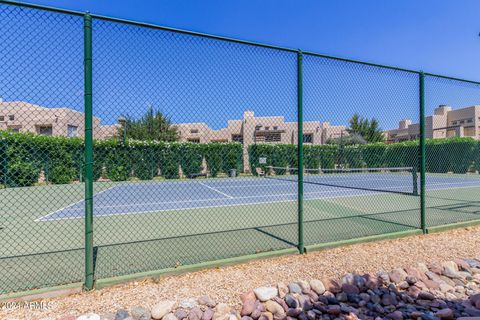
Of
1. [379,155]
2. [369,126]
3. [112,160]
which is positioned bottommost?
[112,160]

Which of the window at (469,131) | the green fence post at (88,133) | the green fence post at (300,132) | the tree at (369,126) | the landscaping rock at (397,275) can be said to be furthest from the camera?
the window at (469,131)

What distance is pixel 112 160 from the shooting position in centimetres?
1367

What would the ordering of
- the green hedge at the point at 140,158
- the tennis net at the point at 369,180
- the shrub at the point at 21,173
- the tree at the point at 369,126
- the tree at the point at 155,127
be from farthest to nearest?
the shrub at the point at 21,173 → the green hedge at the point at 140,158 → the tennis net at the point at 369,180 → the tree at the point at 369,126 → the tree at the point at 155,127

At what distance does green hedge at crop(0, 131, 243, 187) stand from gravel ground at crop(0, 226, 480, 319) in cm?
877

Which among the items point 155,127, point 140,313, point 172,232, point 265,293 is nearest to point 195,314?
point 140,313

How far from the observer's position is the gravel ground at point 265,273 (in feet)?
8.43

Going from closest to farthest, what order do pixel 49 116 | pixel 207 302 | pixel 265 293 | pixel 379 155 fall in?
pixel 207 302
pixel 265 293
pixel 49 116
pixel 379 155

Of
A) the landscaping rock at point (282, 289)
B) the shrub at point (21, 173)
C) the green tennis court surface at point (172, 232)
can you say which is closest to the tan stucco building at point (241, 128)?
the green tennis court surface at point (172, 232)

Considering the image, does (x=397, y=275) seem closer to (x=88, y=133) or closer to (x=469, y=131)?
(x=88, y=133)

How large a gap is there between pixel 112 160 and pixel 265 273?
12.4 meters

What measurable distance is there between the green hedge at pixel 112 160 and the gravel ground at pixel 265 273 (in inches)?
345

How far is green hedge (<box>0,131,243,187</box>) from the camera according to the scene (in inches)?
508

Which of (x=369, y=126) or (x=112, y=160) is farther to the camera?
(x=112, y=160)

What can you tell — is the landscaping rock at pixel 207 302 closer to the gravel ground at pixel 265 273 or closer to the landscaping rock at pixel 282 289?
the gravel ground at pixel 265 273
